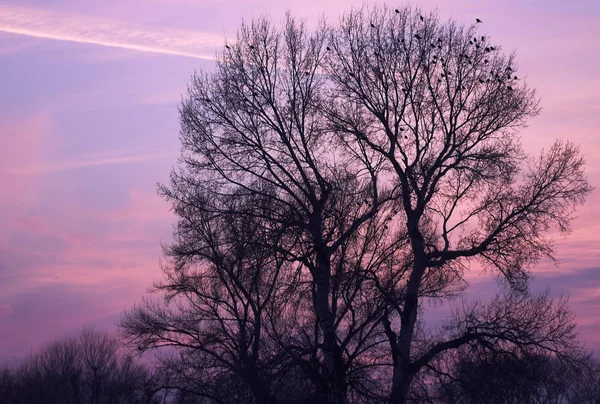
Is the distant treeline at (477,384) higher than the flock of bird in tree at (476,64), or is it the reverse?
the flock of bird in tree at (476,64)

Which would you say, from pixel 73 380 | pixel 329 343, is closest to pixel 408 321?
pixel 329 343

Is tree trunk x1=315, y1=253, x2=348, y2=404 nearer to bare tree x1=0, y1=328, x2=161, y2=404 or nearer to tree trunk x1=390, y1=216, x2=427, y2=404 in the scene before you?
tree trunk x1=390, y1=216, x2=427, y2=404

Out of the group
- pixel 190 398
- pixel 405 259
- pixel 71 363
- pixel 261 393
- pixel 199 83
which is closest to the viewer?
pixel 261 393

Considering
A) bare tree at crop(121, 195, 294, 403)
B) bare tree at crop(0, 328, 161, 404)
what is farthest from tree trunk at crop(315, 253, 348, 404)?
bare tree at crop(0, 328, 161, 404)

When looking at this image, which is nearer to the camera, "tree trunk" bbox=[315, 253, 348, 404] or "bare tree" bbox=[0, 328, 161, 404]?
"tree trunk" bbox=[315, 253, 348, 404]

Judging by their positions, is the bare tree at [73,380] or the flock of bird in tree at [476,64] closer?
the flock of bird in tree at [476,64]

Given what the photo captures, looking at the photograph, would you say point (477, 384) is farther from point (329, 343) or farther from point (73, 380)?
point (73, 380)

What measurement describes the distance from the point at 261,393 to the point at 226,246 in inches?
167

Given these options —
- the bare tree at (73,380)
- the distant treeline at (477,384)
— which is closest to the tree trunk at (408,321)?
the distant treeline at (477,384)

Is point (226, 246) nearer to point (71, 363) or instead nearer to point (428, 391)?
point (428, 391)

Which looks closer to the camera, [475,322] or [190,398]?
[475,322]

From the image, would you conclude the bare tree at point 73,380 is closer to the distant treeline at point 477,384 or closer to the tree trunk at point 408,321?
the distant treeline at point 477,384

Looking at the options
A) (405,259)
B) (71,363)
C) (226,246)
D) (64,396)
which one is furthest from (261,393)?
(71,363)

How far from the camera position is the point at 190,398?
33.0 meters
